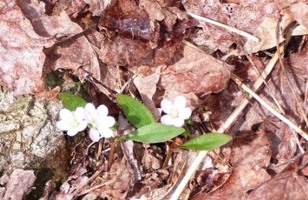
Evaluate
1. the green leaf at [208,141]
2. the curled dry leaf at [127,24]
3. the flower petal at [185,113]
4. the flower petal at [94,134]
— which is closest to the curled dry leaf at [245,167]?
the green leaf at [208,141]

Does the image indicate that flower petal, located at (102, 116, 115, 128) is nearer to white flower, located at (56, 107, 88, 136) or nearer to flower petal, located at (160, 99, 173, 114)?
white flower, located at (56, 107, 88, 136)

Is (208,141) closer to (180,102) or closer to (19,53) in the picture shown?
(180,102)

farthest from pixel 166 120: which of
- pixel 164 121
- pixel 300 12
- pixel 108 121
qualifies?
pixel 300 12

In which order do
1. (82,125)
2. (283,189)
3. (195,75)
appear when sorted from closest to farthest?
(82,125), (283,189), (195,75)

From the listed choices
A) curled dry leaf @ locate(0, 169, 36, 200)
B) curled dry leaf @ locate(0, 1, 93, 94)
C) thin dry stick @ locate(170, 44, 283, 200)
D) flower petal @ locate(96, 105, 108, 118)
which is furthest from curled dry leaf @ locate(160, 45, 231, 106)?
curled dry leaf @ locate(0, 169, 36, 200)

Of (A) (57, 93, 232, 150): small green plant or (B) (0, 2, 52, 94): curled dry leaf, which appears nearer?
(A) (57, 93, 232, 150): small green plant

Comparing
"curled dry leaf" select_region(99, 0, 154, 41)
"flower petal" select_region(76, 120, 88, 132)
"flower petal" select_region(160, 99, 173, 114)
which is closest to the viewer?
"flower petal" select_region(76, 120, 88, 132)

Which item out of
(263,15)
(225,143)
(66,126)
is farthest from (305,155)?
(66,126)

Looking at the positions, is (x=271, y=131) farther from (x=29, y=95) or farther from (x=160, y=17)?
(x=29, y=95)

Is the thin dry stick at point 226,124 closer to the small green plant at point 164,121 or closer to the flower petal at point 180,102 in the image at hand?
the small green plant at point 164,121
